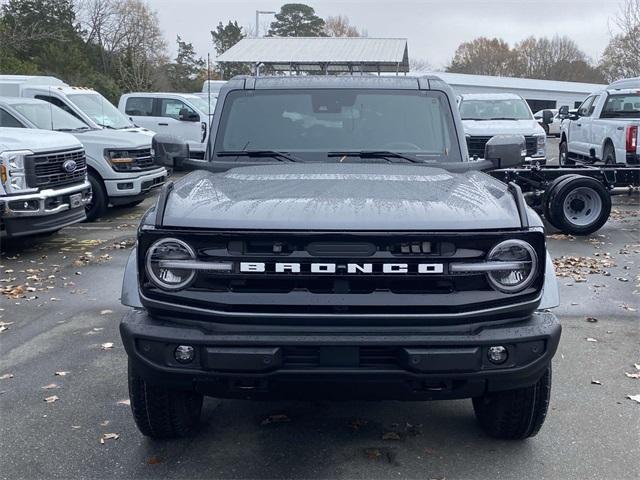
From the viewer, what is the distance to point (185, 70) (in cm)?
5694

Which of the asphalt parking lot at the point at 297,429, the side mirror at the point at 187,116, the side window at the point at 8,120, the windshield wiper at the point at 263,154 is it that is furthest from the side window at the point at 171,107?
the windshield wiper at the point at 263,154

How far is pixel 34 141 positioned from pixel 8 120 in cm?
263

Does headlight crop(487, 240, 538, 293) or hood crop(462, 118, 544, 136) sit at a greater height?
headlight crop(487, 240, 538, 293)

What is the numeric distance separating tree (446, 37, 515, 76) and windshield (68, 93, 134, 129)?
62.8m

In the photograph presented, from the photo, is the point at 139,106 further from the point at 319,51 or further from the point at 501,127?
the point at 319,51

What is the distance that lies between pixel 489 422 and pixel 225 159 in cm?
232

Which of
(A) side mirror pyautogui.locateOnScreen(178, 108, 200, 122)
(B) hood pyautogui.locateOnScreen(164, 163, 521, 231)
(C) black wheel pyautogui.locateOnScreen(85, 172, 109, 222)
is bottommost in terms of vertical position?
(C) black wheel pyautogui.locateOnScreen(85, 172, 109, 222)

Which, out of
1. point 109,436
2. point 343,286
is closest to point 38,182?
point 109,436

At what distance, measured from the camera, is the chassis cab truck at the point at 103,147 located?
12.4m

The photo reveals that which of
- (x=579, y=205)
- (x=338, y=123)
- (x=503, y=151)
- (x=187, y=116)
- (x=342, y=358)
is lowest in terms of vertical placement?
(x=579, y=205)

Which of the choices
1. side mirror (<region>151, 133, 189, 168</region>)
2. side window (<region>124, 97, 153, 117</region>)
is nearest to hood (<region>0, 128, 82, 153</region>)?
side mirror (<region>151, 133, 189, 168</region>)

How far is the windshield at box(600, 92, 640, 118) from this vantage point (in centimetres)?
1570

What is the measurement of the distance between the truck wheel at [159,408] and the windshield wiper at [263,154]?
1.61 m

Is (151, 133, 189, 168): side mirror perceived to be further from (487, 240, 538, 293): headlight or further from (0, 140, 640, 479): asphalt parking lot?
(487, 240, 538, 293): headlight
